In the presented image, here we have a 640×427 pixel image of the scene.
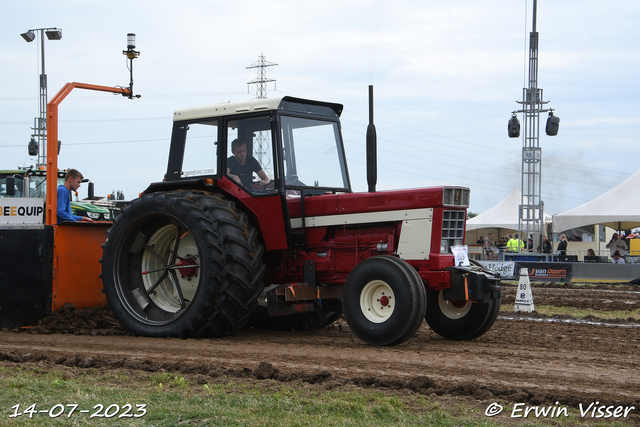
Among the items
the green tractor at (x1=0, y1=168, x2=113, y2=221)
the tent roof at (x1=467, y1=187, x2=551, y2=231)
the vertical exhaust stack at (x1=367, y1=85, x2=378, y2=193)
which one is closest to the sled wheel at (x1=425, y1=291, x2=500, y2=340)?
the vertical exhaust stack at (x1=367, y1=85, x2=378, y2=193)

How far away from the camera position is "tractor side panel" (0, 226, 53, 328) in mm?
8016

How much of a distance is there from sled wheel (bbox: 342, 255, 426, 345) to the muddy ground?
17cm

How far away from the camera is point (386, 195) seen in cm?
746

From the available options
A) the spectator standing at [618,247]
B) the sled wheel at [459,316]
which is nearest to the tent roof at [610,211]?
the spectator standing at [618,247]

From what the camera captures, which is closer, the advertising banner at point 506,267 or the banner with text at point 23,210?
the banner with text at point 23,210

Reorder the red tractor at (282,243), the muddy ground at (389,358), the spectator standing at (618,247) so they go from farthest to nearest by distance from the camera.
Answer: the spectator standing at (618,247) < the red tractor at (282,243) < the muddy ground at (389,358)

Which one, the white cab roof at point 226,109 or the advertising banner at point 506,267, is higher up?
the white cab roof at point 226,109

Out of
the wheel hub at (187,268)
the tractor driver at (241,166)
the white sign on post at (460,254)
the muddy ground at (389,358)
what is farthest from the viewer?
the wheel hub at (187,268)

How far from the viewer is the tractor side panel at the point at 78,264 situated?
8305 mm

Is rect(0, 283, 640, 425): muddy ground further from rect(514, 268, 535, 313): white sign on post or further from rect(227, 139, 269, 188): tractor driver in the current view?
rect(514, 268, 535, 313): white sign on post

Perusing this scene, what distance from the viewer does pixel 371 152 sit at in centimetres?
726

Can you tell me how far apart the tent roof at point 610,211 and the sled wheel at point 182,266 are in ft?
68.6

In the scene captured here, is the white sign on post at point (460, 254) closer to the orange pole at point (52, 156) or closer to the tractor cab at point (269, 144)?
the tractor cab at point (269, 144)

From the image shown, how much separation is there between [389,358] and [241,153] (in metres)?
2.91
